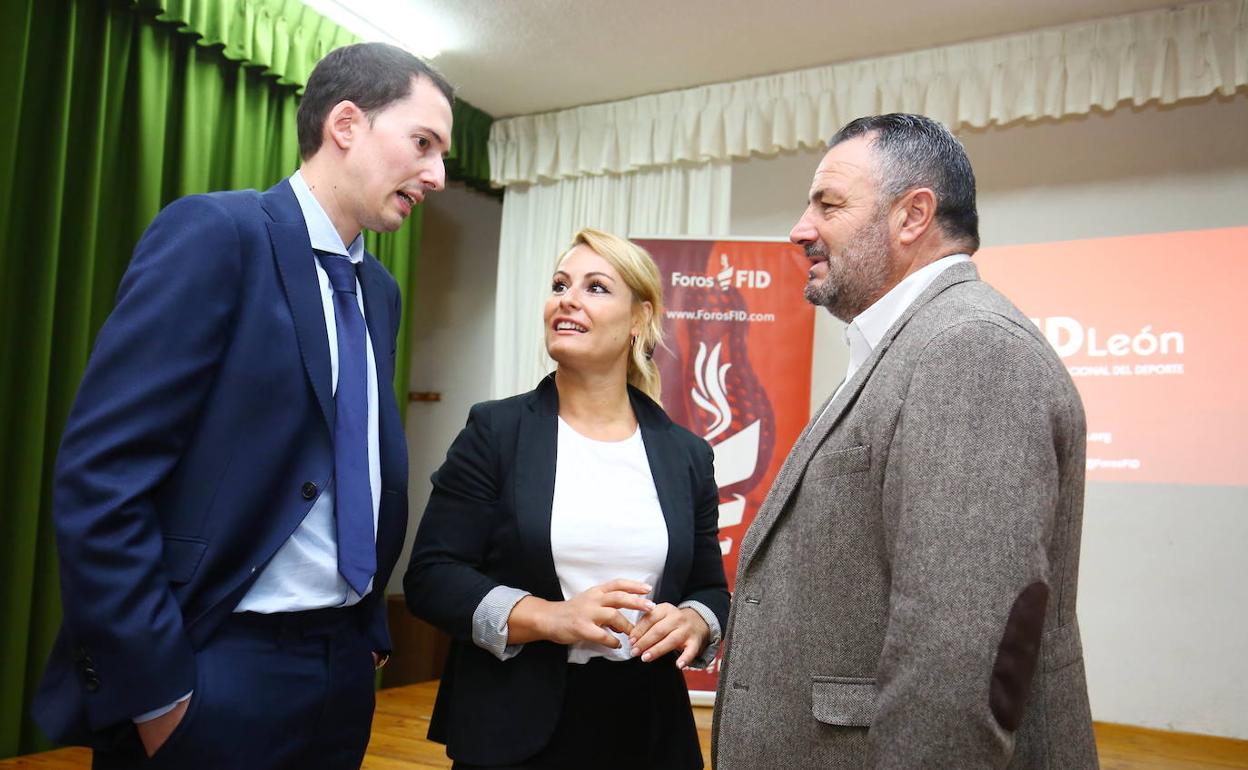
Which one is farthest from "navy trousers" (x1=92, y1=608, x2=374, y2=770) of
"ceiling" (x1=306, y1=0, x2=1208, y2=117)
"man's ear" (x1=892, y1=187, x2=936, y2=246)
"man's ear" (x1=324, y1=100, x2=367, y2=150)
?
"ceiling" (x1=306, y1=0, x2=1208, y2=117)

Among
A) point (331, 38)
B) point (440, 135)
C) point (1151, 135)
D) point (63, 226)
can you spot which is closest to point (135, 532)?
point (440, 135)

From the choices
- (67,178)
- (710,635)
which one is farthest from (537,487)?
(67,178)

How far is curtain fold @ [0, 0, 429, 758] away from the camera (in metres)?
3.13

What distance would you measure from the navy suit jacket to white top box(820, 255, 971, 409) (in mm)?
712

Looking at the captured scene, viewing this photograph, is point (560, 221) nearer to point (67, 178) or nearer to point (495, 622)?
point (67, 178)

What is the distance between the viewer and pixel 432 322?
6.12 m

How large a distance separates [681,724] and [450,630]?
0.43 m

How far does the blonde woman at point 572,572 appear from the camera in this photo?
1431mm

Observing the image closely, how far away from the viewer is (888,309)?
49.3 inches

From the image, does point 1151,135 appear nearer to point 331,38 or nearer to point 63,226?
point 331,38

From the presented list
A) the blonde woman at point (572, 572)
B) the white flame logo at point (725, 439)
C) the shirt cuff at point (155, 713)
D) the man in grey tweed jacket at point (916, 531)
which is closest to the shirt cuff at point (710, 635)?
the blonde woman at point (572, 572)

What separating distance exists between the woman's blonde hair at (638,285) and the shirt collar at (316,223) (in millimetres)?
580

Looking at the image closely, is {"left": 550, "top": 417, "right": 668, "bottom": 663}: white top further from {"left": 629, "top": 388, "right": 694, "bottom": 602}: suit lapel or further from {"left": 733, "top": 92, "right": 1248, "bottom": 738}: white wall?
{"left": 733, "top": 92, "right": 1248, "bottom": 738}: white wall

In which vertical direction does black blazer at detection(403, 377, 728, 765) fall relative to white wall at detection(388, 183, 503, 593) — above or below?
below
